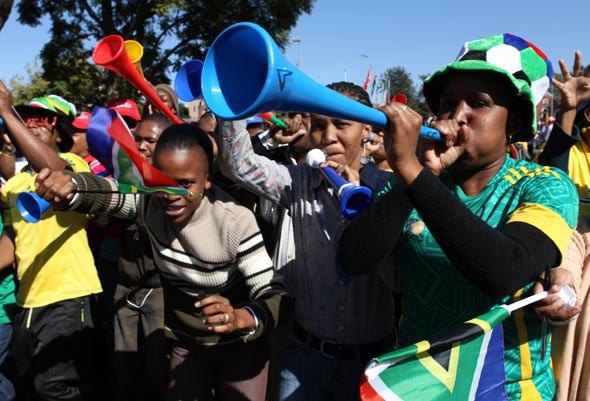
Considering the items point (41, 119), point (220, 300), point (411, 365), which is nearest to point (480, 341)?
point (411, 365)

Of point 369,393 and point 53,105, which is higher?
point 53,105

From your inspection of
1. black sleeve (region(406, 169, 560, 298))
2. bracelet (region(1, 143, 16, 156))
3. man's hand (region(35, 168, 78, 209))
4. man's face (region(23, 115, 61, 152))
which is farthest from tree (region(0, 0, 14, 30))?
black sleeve (region(406, 169, 560, 298))

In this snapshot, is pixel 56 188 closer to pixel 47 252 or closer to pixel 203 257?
pixel 203 257

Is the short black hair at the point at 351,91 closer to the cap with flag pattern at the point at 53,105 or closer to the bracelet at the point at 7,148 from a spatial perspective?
the cap with flag pattern at the point at 53,105

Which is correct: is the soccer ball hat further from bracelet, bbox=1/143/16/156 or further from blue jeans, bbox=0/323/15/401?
bracelet, bbox=1/143/16/156

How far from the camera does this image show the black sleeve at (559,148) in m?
2.78

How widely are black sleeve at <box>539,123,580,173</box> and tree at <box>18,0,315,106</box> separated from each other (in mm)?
14700

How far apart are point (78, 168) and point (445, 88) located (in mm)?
2274

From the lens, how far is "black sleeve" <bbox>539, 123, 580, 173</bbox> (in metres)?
2.78

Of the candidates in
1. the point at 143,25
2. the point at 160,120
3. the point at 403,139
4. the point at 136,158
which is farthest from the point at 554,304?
the point at 143,25

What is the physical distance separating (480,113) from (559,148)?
135 centimetres

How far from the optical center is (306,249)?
2359mm

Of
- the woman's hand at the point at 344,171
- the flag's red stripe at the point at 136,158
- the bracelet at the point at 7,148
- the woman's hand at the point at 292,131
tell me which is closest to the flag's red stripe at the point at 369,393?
the woman's hand at the point at 344,171

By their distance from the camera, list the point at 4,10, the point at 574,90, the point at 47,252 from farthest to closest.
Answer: the point at 4,10, the point at 47,252, the point at 574,90
